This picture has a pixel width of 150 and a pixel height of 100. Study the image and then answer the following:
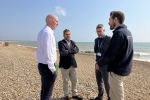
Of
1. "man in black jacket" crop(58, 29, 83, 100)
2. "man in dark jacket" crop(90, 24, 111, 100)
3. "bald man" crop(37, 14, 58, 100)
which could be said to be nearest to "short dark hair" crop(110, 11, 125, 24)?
"man in dark jacket" crop(90, 24, 111, 100)

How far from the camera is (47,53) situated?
175 centimetres

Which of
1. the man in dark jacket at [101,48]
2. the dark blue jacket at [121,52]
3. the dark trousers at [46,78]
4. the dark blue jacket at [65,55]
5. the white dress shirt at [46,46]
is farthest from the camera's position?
the dark blue jacket at [65,55]

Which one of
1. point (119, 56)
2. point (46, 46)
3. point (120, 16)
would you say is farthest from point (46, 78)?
point (120, 16)

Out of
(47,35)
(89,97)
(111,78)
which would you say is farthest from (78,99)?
(47,35)

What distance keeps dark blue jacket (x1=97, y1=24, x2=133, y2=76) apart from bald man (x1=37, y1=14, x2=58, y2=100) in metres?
1.00

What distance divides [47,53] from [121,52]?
1.27 m

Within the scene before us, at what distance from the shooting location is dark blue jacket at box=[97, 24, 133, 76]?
160 cm

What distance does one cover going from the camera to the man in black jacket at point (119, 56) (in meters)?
1.60

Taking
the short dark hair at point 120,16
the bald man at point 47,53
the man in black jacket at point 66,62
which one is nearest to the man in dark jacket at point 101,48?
the man in black jacket at point 66,62

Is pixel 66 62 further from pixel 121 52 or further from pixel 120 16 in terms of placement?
pixel 120 16

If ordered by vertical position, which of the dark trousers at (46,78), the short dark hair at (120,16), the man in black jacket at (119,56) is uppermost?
the short dark hair at (120,16)

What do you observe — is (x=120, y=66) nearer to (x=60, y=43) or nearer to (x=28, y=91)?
(x=60, y=43)

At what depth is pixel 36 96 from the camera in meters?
3.19

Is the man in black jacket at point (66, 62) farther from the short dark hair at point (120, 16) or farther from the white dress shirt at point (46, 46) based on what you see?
the short dark hair at point (120, 16)
